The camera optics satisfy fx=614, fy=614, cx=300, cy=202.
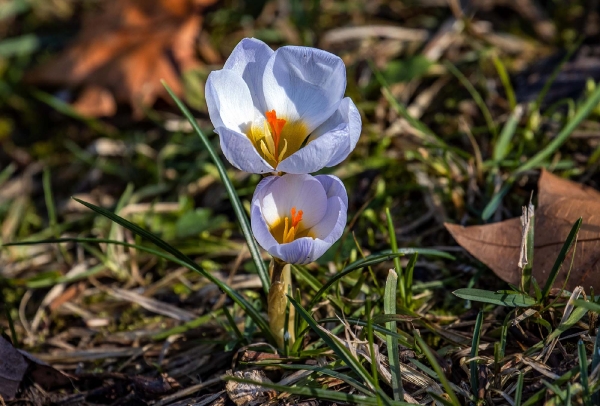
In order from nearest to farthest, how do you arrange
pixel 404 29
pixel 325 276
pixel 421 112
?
pixel 325 276, pixel 421 112, pixel 404 29

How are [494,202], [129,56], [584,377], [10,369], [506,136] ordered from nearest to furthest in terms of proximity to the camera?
1. [584,377]
2. [10,369]
3. [494,202]
4. [506,136]
5. [129,56]

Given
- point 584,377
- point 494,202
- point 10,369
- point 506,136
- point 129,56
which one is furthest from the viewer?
point 129,56

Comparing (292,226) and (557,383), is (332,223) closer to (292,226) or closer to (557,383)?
(292,226)

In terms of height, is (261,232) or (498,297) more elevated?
(261,232)

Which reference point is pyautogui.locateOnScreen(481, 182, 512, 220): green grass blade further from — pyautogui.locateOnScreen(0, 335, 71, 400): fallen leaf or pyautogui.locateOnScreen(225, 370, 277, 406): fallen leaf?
Result: pyautogui.locateOnScreen(0, 335, 71, 400): fallen leaf

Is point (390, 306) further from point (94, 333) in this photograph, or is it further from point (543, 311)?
point (94, 333)

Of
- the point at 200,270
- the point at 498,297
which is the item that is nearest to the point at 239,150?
the point at 200,270

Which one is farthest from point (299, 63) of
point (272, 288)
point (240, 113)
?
point (272, 288)
